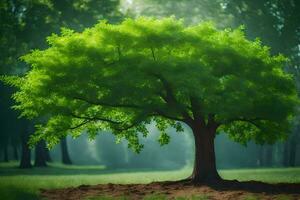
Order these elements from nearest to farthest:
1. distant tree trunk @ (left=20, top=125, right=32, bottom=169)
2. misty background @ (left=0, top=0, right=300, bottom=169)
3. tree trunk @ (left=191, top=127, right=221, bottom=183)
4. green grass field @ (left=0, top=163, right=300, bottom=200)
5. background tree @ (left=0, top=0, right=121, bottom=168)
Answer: green grass field @ (left=0, top=163, right=300, bottom=200), tree trunk @ (left=191, top=127, right=221, bottom=183), misty background @ (left=0, top=0, right=300, bottom=169), background tree @ (left=0, top=0, right=121, bottom=168), distant tree trunk @ (left=20, top=125, right=32, bottom=169)

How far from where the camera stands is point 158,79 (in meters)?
23.7

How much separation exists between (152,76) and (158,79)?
2.64 feet

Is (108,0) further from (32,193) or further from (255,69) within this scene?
(32,193)

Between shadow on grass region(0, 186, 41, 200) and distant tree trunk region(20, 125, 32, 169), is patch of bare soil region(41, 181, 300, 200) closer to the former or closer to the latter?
shadow on grass region(0, 186, 41, 200)

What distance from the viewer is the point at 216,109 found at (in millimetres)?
22391

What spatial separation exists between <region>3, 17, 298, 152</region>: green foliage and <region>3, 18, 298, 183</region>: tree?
0.04 meters

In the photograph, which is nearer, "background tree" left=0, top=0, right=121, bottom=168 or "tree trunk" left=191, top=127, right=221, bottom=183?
"tree trunk" left=191, top=127, right=221, bottom=183

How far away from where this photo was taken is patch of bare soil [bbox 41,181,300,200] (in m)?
18.8

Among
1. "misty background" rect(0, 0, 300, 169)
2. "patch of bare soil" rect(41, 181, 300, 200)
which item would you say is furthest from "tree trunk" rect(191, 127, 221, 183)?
"misty background" rect(0, 0, 300, 169)

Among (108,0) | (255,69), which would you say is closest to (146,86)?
(255,69)

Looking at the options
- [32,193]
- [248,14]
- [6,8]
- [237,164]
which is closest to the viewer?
[32,193]

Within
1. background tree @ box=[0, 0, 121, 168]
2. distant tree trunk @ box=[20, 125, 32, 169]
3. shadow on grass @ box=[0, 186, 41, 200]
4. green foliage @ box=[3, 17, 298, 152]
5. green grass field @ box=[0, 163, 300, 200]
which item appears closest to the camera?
shadow on grass @ box=[0, 186, 41, 200]

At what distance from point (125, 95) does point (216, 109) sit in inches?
155

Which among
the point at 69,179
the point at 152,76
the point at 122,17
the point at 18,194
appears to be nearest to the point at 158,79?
the point at 152,76
